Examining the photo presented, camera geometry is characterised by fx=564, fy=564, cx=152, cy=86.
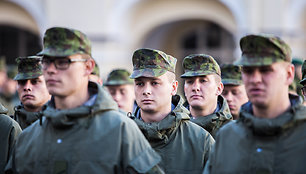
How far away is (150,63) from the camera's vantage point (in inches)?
236

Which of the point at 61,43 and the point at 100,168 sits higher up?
Result: the point at 61,43

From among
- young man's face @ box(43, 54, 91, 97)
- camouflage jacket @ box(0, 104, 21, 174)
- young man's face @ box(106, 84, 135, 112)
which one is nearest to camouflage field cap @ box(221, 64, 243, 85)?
young man's face @ box(106, 84, 135, 112)

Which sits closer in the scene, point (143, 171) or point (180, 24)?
point (143, 171)

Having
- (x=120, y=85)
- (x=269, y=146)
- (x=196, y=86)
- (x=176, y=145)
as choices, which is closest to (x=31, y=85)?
(x=196, y=86)

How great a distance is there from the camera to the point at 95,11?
53.9 ft

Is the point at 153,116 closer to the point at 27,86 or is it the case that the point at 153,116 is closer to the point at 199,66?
the point at 199,66

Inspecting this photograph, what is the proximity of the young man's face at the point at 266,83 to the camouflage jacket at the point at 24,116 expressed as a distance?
356 cm

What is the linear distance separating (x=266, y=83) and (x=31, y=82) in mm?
3701

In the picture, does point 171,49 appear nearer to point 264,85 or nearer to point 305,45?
point 305,45

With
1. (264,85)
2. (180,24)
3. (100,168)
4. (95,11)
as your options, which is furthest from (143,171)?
(180,24)

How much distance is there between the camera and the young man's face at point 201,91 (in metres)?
6.66

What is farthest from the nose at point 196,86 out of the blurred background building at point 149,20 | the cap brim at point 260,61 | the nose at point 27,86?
the blurred background building at point 149,20

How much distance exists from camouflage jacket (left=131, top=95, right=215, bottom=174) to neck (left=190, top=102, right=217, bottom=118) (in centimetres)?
88

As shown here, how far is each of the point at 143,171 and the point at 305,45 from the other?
12535 mm
